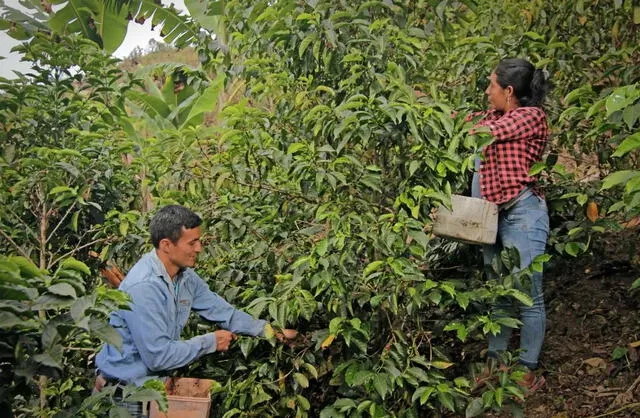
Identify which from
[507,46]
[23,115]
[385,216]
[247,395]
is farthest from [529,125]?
[23,115]

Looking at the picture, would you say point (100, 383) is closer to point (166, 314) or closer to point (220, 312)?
point (166, 314)

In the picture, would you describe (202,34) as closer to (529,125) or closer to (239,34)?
(239,34)

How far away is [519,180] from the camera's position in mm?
4027

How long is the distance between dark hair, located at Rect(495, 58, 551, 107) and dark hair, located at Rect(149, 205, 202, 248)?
174cm

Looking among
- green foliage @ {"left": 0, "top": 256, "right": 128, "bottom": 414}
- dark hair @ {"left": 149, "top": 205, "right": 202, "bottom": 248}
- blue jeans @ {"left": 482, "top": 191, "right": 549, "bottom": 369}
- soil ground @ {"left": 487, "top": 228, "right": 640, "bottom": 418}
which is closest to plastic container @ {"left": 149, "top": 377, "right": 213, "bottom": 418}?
dark hair @ {"left": 149, "top": 205, "right": 202, "bottom": 248}

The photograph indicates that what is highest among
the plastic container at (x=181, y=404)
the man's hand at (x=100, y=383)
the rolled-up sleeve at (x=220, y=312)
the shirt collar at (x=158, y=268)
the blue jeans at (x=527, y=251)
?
→ the shirt collar at (x=158, y=268)

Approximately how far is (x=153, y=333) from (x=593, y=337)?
2.72m

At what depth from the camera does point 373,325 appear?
389 centimetres

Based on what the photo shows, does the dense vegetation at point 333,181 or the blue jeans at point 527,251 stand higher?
the dense vegetation at point 333,181

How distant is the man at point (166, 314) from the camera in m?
3.55

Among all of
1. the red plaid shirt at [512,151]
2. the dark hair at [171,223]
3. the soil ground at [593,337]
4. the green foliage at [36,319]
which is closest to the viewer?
the green foliage at [36,319]

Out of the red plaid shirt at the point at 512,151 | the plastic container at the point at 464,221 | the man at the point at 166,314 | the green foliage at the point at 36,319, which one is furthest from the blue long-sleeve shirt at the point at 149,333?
the red plaid shirt at the point at 512,151

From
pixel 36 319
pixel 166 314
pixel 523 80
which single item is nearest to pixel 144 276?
pixel 166 314

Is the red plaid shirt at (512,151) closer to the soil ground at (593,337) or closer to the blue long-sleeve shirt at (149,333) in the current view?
the soil ground at (593,337)
